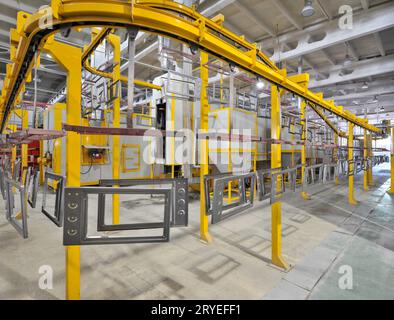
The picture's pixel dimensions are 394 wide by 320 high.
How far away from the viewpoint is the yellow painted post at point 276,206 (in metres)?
2.11

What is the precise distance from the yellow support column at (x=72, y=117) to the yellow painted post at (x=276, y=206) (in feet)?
5.92

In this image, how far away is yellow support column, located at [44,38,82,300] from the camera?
4.33ft

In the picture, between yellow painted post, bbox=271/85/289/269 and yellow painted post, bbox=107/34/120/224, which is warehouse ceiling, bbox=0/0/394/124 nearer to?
yellow painted post, bbox=271/85/289/269

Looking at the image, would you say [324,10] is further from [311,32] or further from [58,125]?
[58,125]

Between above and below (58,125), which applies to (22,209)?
below

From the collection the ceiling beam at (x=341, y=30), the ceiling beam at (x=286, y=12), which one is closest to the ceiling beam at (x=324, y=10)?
the ceiling beam at (x=341, y=30)

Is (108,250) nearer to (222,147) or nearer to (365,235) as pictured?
(222,147)

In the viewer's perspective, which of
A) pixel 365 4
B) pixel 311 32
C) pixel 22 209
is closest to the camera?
pixel 22 209

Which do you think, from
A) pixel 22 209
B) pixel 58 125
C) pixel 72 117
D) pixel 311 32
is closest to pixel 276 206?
pixel 72 117

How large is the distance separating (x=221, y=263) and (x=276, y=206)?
845 mm

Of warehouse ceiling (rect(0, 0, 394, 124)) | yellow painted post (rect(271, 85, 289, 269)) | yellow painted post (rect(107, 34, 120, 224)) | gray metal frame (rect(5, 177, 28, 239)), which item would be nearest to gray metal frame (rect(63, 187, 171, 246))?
gray metal frame (rect(5, 177, 28, 239))

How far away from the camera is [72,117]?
4.42ft

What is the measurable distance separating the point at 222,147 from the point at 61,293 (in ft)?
12.4
